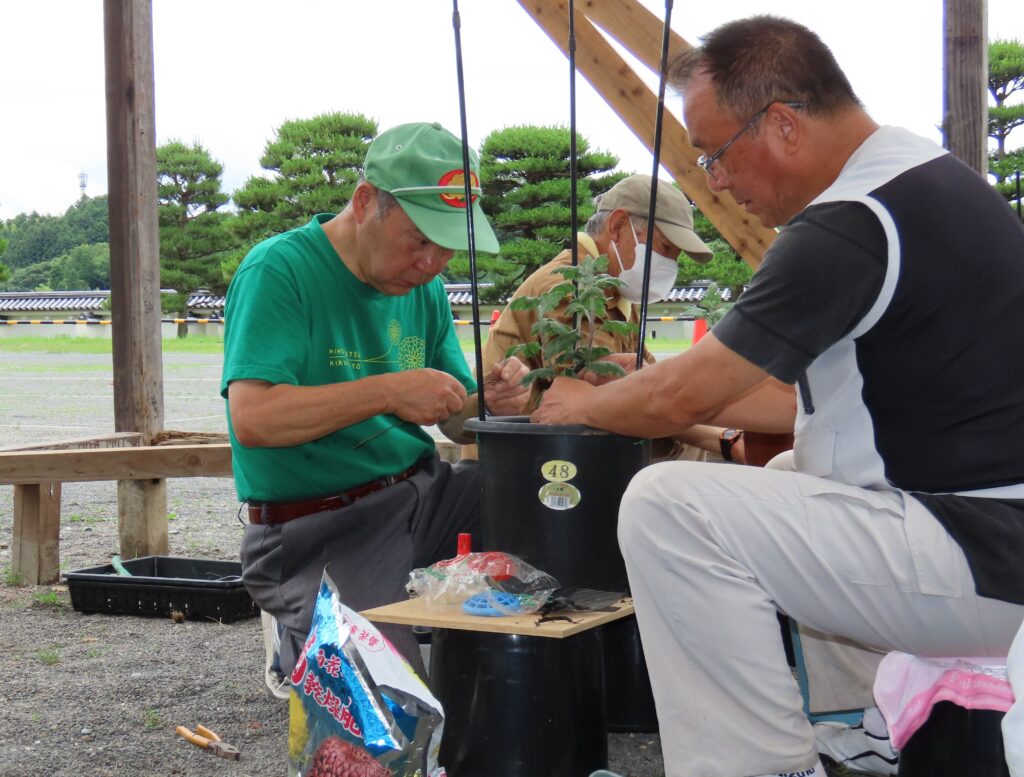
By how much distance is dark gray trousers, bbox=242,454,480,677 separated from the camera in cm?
248

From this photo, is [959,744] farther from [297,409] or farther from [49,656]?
[49,656]

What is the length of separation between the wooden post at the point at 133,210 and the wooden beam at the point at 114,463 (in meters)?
0.51

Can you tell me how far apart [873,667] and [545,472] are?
0.87 m

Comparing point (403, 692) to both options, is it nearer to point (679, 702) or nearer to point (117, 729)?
point (679, 702)

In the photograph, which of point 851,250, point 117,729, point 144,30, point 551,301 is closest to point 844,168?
point 851,250

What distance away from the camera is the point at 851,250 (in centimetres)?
169

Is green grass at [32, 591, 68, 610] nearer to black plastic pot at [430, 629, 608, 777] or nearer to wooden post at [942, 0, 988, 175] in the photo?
black plastic pot at [430, 629, 608, 777]

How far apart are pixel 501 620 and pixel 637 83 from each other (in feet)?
7.82

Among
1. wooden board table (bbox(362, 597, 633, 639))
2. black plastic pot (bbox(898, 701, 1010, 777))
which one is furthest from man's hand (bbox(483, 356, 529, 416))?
black plastic pot (bbox(898, 701, 1010, 777))

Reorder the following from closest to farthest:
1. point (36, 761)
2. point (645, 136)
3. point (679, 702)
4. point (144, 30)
Result: point (679, 702) < point (36, 761) < point (645, 136) < point (144, 30)

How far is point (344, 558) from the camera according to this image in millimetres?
2529

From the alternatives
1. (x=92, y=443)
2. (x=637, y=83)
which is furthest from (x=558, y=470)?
(x=92, y=443)

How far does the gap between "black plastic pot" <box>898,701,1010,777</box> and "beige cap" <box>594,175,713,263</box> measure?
5.79 feet

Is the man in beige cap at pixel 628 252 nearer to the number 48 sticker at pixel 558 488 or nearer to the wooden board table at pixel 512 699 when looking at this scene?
the number 48 sticker at pixel 558 488
